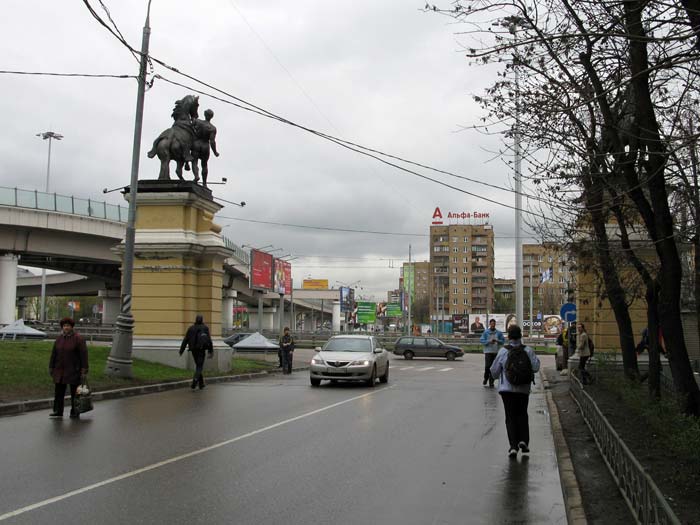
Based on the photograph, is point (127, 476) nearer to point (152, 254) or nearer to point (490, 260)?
A: point (152, 254)

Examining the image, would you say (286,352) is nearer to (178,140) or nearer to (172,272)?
(172,272)

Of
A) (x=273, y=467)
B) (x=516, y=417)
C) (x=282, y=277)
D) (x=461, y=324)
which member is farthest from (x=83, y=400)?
(x=461, y=324)

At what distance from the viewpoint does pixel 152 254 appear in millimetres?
23656

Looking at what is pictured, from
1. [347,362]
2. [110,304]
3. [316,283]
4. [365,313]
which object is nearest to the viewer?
[347,362]

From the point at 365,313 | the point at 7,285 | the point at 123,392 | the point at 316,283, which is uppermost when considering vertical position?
the point at 316,283

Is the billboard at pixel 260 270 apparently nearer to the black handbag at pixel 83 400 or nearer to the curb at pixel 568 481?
the black handbag at pixel 83 400

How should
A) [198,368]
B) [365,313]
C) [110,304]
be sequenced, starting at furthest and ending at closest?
1. [365,313]
2. [110,304]
3. [198,368]

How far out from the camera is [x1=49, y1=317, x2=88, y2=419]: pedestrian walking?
12.3 metres

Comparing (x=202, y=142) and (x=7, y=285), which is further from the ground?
(x=202, y=142)

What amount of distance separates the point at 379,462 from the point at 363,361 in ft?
37.4

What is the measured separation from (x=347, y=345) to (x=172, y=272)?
619 centimetres

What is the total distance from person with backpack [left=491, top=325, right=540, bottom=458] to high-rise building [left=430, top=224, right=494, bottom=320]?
126 metres

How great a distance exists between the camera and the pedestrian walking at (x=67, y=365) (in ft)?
40.2

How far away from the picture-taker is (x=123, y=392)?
16531 mm
